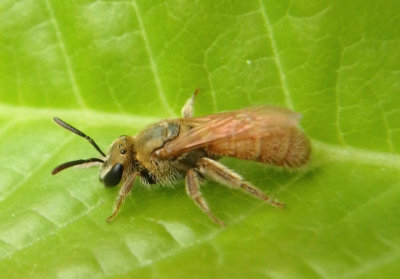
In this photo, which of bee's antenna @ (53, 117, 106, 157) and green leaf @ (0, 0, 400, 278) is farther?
bee's antenna @ (53, 117, 106, 157)

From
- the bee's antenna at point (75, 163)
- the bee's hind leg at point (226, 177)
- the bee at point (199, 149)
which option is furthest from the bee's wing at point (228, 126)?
the bee's antenna at point (75, 163)

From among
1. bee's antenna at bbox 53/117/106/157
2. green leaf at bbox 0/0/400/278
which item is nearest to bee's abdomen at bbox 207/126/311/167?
green leaf at bbox 0/0/400/278

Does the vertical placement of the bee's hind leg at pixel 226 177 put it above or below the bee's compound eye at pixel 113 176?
below

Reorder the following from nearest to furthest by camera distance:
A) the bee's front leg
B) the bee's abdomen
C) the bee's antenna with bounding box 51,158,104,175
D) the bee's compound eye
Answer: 1. the bee's abdomen
2. the bee's front leg
3. the bee's antenna with bounding box 51,158,104,175
4. the bee's compound eye

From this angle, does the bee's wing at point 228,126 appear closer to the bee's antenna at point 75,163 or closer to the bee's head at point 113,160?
the bee's head at point 113,160

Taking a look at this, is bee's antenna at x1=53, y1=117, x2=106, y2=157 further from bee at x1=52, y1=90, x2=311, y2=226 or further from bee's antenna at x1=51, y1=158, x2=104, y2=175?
bee's antenna at x1=51, y1=158, x2=104, y2=175

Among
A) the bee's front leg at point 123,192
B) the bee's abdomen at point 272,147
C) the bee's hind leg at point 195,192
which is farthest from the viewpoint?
the bee's front leg at point 123,192

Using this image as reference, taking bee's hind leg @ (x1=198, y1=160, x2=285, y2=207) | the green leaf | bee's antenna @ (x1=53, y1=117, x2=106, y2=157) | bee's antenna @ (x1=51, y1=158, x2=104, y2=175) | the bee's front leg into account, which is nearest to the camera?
the green leaf

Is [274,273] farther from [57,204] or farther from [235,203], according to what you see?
[57,204]
